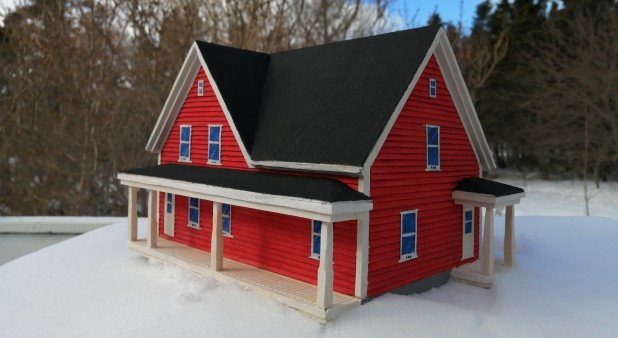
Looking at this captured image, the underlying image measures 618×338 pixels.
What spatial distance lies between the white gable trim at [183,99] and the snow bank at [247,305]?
11.9 ft

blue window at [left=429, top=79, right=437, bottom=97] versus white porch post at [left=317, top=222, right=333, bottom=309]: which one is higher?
blue window at [left=429, top=79, right=437, bottom=97]

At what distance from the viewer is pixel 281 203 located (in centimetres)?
833

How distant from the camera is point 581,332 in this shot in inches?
336


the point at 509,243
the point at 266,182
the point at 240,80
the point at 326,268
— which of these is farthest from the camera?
the point at 509,243

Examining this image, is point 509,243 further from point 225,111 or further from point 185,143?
point 185,143

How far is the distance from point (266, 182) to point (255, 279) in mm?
2234

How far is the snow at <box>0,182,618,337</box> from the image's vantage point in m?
8.15

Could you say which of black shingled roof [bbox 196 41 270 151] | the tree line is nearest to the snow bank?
black shingled roof [bbox 196 41 270 151]

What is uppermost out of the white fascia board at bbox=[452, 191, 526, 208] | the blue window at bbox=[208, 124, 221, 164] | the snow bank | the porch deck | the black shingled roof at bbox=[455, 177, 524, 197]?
the blue window at bbox=[208, 124, 221, 164]

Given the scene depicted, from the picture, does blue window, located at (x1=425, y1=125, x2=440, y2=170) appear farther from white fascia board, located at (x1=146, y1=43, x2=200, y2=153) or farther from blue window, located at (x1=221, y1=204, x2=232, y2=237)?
white fascia board, located at (x1=146, y1=43, x2=200, y2=153)

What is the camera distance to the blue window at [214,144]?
11852mm

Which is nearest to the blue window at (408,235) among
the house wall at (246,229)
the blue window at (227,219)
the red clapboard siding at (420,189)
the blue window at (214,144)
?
the red clapboard siding at (420,189)

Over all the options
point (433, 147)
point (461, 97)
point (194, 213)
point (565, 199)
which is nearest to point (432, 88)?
point (461, 97)

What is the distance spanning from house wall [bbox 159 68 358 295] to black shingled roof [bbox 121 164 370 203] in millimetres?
405
